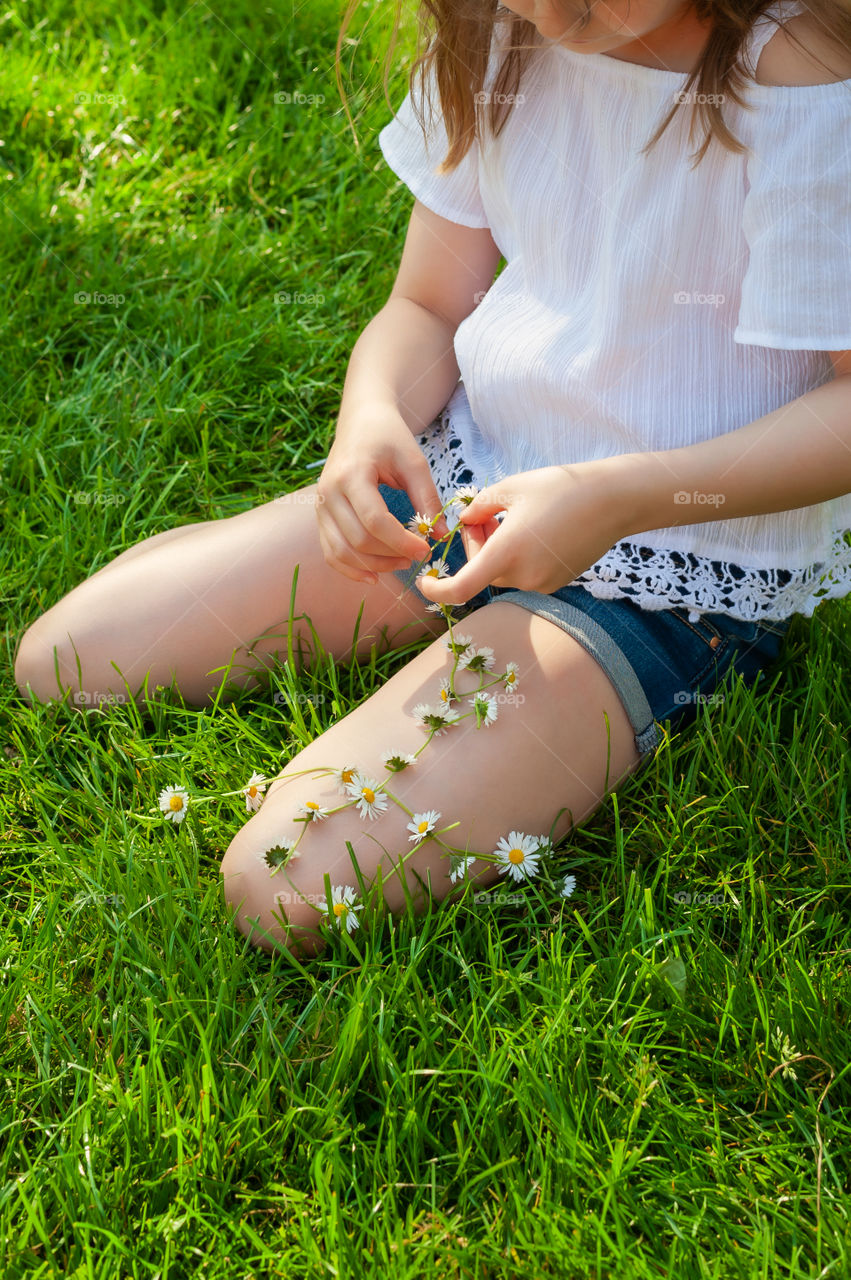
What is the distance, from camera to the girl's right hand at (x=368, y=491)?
1294 millimetres

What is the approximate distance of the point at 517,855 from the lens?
1.23m

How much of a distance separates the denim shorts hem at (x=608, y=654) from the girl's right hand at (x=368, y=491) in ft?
0.49

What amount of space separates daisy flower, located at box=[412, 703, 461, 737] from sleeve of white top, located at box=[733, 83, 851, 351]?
498 mm

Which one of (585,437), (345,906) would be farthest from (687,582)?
(345,906)

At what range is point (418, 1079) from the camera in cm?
108

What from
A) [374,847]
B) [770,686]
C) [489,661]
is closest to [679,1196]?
[374,847]

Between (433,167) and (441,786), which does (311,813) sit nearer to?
(441,786)

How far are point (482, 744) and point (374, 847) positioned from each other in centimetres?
16

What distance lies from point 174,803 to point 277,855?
0.19m

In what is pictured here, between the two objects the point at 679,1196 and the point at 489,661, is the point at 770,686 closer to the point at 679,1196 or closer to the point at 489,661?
the point at 489,661

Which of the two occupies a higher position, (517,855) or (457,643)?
(457,643)

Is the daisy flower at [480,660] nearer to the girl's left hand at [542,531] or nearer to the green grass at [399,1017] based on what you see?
the girl's left hand at [542,531]

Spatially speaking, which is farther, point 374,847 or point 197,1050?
point 374,847

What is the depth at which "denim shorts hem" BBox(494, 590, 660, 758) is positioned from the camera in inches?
49.9
